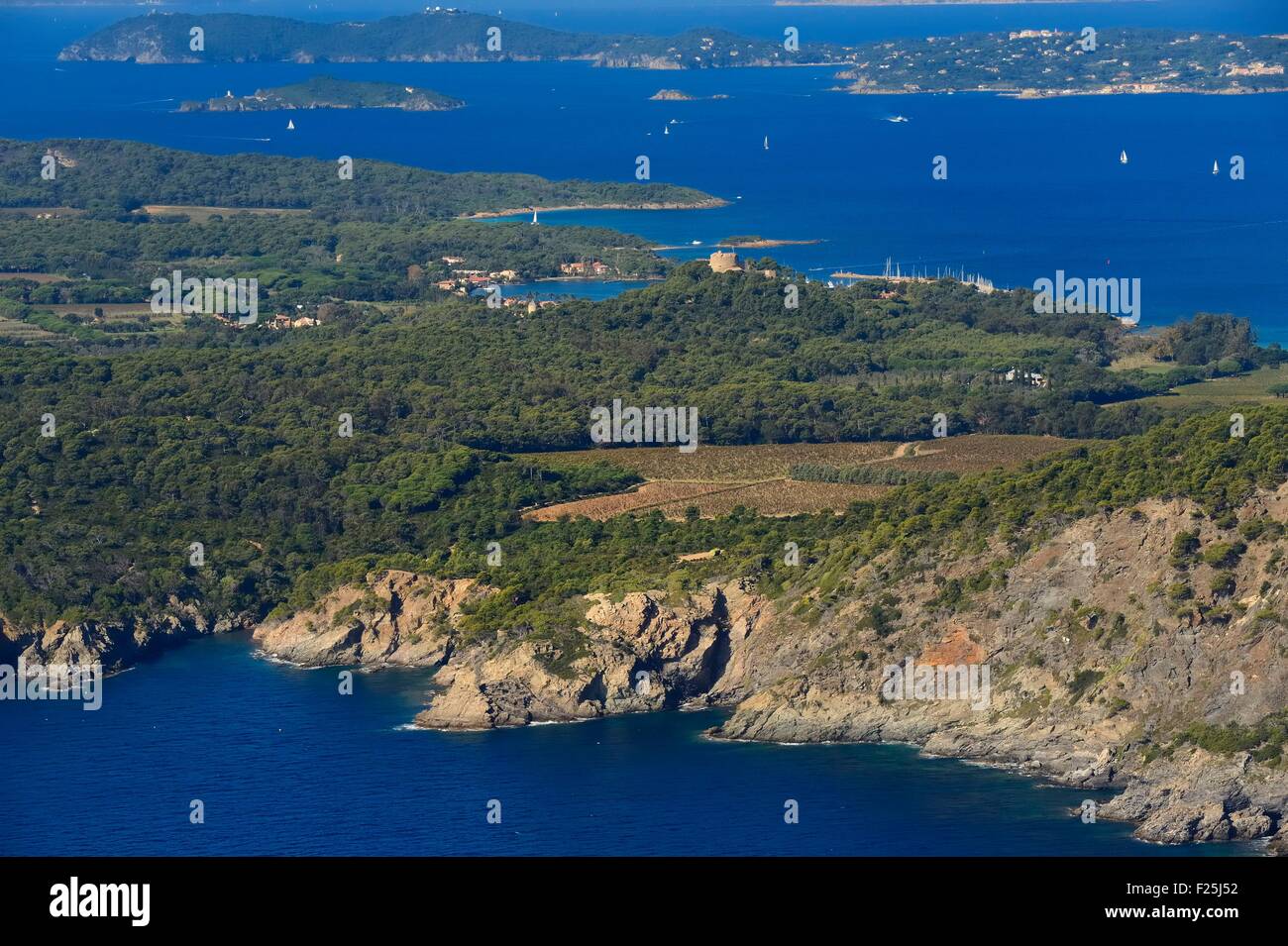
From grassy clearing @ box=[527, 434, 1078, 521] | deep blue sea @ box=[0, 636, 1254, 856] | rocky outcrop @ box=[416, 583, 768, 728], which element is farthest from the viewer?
grassy clearing @ box=[527, 434, 1078, 521]

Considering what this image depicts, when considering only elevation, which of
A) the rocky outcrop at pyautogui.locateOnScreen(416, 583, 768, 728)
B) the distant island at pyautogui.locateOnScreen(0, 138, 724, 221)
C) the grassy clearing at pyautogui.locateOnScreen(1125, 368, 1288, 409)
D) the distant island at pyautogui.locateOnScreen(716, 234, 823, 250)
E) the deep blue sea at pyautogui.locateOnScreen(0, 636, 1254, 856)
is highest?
the distant island at pyautogui.locateOnScreen(0, 138, 724, 221)

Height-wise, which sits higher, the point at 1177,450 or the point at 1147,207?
the point at 1147,207

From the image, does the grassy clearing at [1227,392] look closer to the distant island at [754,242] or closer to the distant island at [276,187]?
the distant island at [754,242]

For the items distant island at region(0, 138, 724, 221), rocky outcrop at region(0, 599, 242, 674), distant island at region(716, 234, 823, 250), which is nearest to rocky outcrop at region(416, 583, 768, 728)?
rocky outcrop at region(0, 599, 242, 674)

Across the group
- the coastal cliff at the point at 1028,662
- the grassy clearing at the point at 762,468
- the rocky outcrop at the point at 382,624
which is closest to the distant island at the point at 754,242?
the grassy clearing at the point at 762,468

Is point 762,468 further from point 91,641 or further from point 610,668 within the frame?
point 91,641

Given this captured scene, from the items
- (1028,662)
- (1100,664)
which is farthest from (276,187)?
(1100,664)

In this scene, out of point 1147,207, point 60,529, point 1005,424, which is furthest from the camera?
point 1147,207

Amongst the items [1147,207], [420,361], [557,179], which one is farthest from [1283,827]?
[557,179]

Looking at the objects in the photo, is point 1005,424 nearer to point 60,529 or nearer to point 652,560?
point 652,560

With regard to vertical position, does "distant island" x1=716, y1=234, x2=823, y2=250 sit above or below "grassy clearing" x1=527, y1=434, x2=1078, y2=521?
above

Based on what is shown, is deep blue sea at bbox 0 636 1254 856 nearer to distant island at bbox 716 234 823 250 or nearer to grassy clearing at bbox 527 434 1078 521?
grassy clearing at bbox 527 434 1078 521
